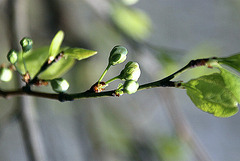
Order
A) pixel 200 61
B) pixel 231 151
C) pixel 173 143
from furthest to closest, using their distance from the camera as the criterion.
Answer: pixel 231 151 → pixel 173 143 → pixel 200 61

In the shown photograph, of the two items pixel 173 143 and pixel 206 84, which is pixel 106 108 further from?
pixel 206 84

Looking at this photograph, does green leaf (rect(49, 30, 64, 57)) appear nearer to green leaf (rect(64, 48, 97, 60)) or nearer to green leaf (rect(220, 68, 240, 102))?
green leaf (rect(64, 48, 97, 60))

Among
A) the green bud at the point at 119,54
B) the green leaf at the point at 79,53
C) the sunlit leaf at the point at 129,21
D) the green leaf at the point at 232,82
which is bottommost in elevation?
the green leaf at the point at 232,82

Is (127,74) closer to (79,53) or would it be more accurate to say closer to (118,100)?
(79,53)

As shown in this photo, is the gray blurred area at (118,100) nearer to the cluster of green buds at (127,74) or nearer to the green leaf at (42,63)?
the green leaf at (42,63)

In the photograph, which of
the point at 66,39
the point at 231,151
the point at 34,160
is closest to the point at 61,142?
the point at 66,39

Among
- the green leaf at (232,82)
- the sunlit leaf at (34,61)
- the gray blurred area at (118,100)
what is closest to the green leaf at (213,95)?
the green leaf at (232,82)

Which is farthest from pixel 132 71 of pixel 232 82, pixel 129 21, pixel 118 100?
pixel 118 100
